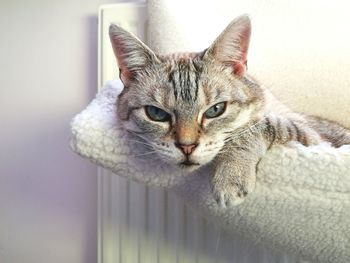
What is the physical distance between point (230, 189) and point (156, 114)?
0.17 metres

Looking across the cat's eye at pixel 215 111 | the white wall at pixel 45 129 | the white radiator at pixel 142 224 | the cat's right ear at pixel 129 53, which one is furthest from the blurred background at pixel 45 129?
the cat's eye at pixel 215 111

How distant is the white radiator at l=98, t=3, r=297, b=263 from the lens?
3.21 ft

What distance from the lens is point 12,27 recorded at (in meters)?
1.15

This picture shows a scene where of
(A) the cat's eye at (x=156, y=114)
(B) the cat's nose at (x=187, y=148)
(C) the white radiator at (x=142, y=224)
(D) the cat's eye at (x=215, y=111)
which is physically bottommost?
(C) the white radiator at (x=142, y=224)

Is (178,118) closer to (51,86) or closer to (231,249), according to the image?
(231,249)

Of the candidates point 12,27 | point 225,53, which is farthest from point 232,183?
point 12,27

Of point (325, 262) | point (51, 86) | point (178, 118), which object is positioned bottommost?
point (325, 262)

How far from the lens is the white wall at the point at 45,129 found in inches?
43.6

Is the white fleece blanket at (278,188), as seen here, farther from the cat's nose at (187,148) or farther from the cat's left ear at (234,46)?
the cat's left ear at (234,46)

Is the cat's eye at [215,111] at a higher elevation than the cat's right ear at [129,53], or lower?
lower

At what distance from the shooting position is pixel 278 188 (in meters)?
0.57

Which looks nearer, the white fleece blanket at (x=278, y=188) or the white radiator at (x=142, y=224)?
the white fleece blanket at (x=278, y=188)

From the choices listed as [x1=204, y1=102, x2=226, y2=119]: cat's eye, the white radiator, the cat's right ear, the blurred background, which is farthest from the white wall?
[x1=204, y1=102, x2=226, y2=119]: cat's eye

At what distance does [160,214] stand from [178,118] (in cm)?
49
